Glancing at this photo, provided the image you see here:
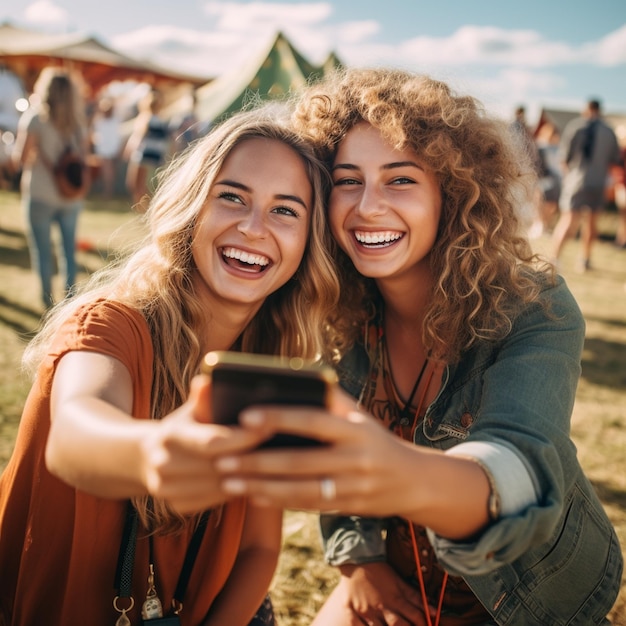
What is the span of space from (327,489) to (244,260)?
4.07ft

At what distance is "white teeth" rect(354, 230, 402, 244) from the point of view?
210 centimetres

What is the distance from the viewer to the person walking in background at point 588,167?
9.62m

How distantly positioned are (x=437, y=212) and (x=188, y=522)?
1349 millimetres

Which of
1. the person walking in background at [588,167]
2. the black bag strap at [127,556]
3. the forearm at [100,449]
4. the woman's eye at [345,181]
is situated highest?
the person walking in background at [588,167]

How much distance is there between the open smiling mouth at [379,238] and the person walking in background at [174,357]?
0.50 ft

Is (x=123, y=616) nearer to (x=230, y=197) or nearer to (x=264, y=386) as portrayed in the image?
(x=264, y=386)

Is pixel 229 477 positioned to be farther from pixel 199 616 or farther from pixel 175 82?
pixel 175 82

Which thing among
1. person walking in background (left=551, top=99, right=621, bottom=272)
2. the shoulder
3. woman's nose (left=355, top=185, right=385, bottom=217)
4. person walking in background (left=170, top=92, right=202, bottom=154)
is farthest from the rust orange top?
person walking in background (left=170, top=92, right=202, bottom=154)

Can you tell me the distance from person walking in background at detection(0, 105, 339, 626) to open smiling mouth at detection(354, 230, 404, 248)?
0.50 ft

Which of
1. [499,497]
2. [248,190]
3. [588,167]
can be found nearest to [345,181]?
[248,190]

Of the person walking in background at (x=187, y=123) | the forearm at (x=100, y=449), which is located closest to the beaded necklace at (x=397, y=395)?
the forearm at (x=100, y=449)

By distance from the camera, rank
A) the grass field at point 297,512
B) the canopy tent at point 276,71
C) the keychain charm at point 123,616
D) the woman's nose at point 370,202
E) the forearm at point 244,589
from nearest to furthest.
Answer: the keychain charm at point 123,616
the forearm at point 244,589
the woman's nose at point 370,202
the grass field at point 297,512
the canopy tent at point 276,71

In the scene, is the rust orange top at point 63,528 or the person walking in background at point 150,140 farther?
the person walking in background at point 150,140

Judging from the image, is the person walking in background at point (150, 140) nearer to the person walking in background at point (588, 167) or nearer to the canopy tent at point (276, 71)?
the canopy tent at point (276, 71)
